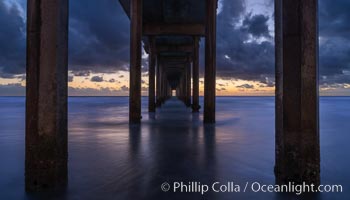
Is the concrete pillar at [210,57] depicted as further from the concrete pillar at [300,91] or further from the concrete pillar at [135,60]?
the concrete pillar at [300,91]

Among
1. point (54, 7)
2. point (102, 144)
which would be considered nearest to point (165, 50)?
point (102, 144)

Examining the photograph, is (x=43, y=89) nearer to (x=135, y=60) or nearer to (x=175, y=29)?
(x=135, y=60)

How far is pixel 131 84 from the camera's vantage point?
39.2ft

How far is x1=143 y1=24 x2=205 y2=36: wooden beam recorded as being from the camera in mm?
18719

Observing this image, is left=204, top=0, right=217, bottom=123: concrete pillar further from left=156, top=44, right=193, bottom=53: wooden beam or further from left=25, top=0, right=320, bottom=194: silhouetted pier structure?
left=156, top=44, right=193, bottom=53: wooden beam

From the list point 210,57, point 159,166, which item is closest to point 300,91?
point 159,166

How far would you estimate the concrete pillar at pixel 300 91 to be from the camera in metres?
3.46

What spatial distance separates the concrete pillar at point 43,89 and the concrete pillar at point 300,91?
276cm

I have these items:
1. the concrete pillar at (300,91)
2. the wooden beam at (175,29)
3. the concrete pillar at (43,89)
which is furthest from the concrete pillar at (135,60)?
the concrete pillar at (300,91)

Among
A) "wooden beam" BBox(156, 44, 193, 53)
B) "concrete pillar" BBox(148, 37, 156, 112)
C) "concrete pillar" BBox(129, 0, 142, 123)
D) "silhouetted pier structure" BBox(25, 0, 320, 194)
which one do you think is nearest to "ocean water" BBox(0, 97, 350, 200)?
"silhouetted pier structure" BBox(25, 0, 320, 194)

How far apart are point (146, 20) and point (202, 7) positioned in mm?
4345

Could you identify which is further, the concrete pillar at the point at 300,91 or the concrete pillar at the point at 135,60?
the concrete pillar at the point at 135,60

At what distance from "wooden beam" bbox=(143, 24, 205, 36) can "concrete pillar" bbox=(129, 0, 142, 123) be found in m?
6.73

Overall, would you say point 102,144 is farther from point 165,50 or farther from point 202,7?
point 165,50
